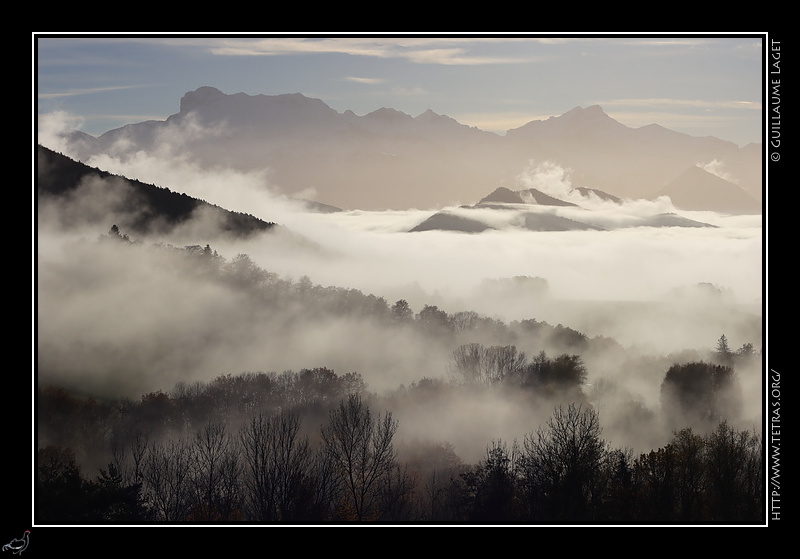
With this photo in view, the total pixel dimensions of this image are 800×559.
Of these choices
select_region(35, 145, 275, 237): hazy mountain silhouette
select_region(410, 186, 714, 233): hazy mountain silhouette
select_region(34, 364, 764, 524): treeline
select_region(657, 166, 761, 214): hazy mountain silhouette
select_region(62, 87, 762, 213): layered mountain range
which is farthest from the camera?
select_region(410, 186, 714, 233): hazy mountain silhouette

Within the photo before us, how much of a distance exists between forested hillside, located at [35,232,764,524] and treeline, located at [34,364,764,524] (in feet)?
0.11

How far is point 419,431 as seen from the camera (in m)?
16.6

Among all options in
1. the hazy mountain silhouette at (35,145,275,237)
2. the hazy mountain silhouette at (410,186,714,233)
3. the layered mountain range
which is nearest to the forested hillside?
the hazy mountain silhouette at (35,145,275,237)

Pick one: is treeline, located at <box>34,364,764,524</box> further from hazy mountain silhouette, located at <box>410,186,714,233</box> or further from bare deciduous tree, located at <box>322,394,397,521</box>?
hazy mountain silhouette, located at <box>410,186,714,233</box>

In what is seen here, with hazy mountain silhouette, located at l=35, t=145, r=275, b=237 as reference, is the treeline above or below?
below

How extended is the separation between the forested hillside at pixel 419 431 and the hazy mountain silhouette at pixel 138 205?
1.90ft

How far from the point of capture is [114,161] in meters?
16.2

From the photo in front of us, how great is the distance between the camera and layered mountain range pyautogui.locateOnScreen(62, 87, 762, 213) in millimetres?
16344

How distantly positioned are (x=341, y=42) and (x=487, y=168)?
452 centimetres
